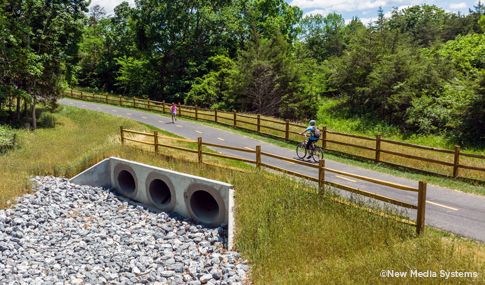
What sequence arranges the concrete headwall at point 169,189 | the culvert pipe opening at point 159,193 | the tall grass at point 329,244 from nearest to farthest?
the tall grass at point 329,244 → the concrete headwall at point 169,189 → the culvert pipe opening at point 159,193

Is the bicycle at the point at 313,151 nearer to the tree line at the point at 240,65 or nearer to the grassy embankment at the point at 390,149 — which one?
the grassy embankment at the point at 390,149

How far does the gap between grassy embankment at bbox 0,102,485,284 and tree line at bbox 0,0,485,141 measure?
36.2 feet

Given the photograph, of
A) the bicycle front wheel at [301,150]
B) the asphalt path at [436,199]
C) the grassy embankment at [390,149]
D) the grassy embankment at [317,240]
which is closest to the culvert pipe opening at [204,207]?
the grassy embankment at [317,240]

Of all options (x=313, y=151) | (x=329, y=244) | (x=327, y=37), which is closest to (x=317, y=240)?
(x=329, y=244)

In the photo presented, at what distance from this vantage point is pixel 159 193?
13.2m

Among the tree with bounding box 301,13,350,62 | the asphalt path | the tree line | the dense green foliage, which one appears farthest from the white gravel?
the tree with bounding box 301,13,350,62

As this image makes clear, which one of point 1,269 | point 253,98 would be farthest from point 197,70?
point 1,269

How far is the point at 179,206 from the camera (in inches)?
465

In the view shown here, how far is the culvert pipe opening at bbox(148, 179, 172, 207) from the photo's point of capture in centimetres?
1279

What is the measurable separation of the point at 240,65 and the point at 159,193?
2443cm

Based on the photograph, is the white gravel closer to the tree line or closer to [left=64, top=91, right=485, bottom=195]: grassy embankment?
[left=64, top=91, right=485, bottom=195]: grassy embankment

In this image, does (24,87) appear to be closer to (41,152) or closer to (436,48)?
(41,152)

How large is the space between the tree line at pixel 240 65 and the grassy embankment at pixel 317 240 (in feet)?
36.2

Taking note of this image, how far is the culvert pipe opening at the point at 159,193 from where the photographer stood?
1279 cm
